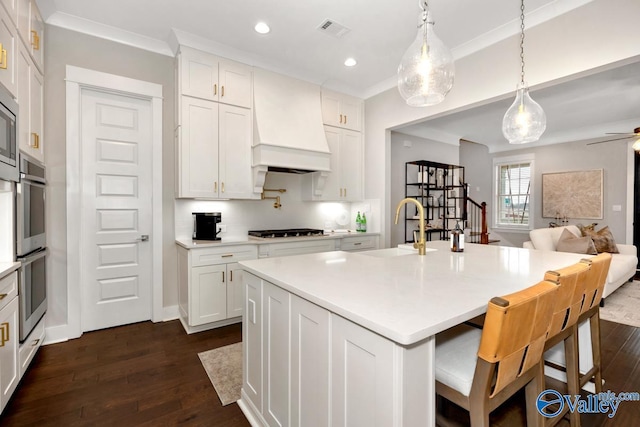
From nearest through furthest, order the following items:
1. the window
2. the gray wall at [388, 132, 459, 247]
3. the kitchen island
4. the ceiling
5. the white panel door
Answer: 1. the kitchen island
2. the ceiling
3. the white panel door
4. the gray wall at [388, 132, 459, 247]
5. the window

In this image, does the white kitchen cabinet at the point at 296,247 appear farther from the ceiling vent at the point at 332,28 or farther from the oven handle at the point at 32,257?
the ceiling vent at the point at 332,28

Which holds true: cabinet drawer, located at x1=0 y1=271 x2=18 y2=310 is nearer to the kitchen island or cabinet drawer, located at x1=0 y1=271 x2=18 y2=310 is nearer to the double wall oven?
the double wall oven

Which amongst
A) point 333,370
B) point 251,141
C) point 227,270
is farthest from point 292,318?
point 251,141

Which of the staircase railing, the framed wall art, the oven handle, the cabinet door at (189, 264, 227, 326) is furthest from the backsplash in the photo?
the framed wall art

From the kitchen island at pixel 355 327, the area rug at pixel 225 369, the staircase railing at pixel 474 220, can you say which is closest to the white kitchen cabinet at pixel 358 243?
the area rug at pixel 225 369

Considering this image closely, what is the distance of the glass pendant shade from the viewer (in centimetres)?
241

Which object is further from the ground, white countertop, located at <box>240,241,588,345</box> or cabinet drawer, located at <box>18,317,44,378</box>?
white countertop, located at <box>240,241,588,345</box>

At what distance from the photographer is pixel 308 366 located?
130cm

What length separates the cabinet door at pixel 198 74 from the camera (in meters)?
3.16

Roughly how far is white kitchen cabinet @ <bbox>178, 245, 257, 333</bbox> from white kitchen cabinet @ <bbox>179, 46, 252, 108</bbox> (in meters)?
1.68

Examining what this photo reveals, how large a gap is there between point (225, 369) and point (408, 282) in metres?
1.74

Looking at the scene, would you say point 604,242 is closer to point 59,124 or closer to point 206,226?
point 206,226

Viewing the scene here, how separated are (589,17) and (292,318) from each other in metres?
3.24

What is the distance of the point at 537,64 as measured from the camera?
2.71m
